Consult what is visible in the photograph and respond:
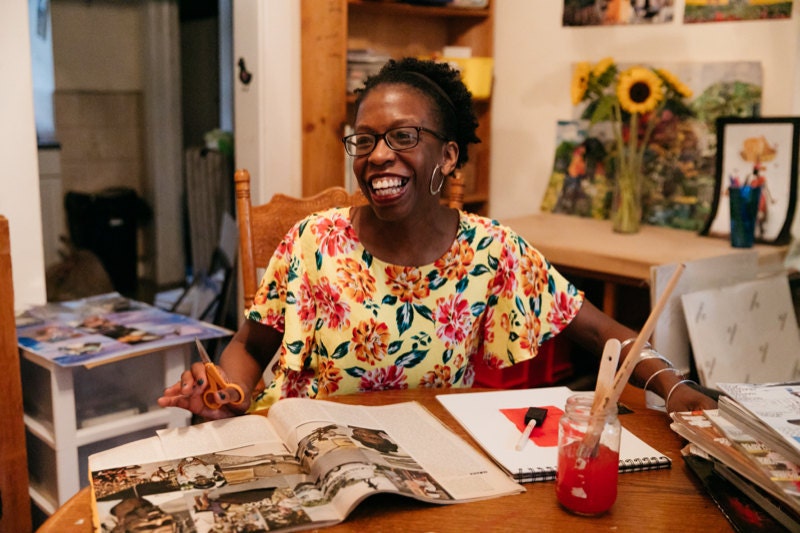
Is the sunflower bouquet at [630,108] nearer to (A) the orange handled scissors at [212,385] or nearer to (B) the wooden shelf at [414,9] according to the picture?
(B) the wooden shelf at [414,9]

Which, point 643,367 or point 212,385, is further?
point 643,367

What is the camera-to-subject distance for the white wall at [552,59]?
7.54 feet

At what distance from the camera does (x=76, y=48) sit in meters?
4.34

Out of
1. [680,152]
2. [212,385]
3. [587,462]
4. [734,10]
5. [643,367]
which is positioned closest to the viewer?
[587,462]

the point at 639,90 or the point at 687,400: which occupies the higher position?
the point at 639,90

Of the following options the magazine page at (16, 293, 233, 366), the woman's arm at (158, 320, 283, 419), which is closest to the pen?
the woman's arm at (158, 320, 283, 419)

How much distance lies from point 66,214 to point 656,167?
3.09 meters

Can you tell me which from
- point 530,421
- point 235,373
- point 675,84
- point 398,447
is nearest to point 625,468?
point 530,421

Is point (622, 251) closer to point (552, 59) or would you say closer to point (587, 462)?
point (552, 59)

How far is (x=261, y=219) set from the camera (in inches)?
→ 76.3

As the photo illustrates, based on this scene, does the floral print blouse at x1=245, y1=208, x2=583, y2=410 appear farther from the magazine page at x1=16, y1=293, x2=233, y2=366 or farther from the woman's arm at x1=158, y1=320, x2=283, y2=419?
the magazine page at x1=16, y1=293, x2=233, y2=366

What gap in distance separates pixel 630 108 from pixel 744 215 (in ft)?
1.52

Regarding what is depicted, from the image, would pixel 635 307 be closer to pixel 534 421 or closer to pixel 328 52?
pixel 328 52

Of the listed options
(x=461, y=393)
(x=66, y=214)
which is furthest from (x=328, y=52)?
(x=66, y=214)
